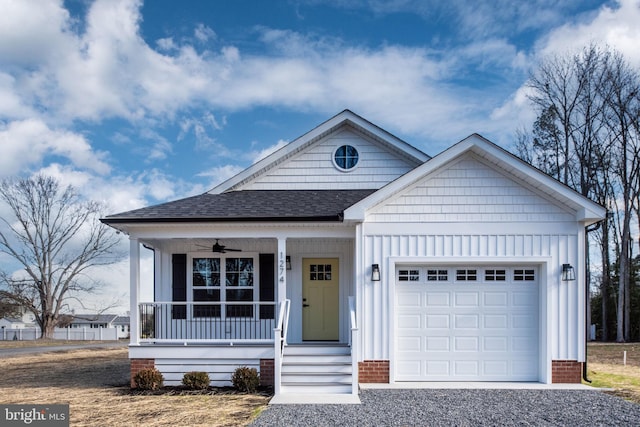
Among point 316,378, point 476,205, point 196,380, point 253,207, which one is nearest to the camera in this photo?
point 316,378

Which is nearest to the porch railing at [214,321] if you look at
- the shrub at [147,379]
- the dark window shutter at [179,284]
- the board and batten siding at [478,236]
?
the dark window shutter at [179,284]

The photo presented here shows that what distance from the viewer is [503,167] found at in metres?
10.6

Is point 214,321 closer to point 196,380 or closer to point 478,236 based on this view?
point 196,380

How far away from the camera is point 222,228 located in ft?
35.7

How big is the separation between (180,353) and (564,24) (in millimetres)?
18317

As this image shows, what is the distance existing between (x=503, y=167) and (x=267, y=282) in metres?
5.85

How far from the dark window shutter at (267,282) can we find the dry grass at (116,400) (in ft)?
9.20

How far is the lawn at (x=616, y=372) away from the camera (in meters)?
10.2

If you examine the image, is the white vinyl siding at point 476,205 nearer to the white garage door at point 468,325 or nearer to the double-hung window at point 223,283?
the white garage door at point 468,325

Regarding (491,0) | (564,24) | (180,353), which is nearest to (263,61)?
(491,0)

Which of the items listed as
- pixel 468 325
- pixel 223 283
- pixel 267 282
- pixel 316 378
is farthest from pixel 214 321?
pixel 468 325

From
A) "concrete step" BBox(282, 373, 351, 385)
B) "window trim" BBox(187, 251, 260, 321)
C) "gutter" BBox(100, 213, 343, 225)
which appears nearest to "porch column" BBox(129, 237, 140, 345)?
"gutter" BBox(100, 213, 343, 225)

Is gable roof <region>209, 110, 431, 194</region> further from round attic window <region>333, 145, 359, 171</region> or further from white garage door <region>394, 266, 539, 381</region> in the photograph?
white garage door <region>394, 266, 539, 381</region>

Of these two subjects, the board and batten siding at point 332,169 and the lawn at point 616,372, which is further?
the board and batten siding at point 332,169
